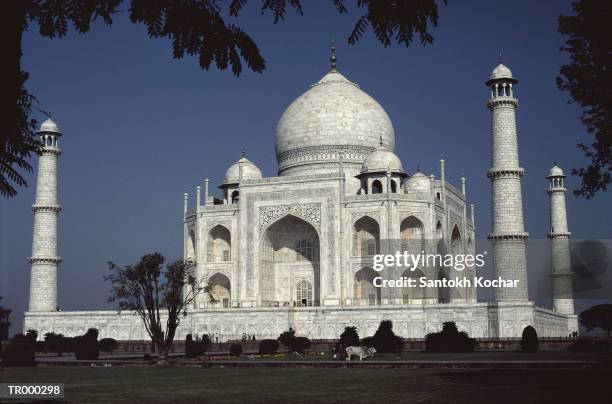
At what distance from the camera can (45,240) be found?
36.2m

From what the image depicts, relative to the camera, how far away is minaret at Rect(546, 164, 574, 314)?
38.6 m

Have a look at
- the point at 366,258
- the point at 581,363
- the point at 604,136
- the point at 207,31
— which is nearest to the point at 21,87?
the point at 207,31

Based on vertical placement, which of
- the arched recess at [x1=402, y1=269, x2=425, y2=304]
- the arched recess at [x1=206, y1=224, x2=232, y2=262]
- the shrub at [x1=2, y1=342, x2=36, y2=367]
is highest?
the arched recess at [x1=206, y1=224, x2=232, y2=262]

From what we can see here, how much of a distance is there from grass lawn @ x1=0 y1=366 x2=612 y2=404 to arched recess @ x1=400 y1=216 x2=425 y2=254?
19456mm

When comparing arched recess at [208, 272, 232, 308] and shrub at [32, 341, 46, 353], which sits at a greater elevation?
arched recess at [208, 272, 232, 308]

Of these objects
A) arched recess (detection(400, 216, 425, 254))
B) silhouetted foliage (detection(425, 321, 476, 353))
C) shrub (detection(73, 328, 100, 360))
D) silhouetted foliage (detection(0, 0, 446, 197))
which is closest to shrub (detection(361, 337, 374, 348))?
silhouetted foliage (detection(425, 321, 476, 353))

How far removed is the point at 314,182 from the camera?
1399 inches

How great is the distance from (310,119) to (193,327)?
12520mm

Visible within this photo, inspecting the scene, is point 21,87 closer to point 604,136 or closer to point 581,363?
point 604,136

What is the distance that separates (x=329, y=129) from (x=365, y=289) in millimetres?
9083

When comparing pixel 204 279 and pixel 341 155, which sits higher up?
pixel 341 155

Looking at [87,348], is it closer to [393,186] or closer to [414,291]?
[414,291]

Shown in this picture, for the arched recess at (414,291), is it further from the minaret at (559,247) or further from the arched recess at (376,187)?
A: the minaret at (559,247)

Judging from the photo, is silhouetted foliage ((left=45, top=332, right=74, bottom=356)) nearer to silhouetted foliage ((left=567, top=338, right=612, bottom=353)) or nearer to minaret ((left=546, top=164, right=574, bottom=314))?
silhouetted foliage ((left=567, top=338, right=612, bottom=353))
